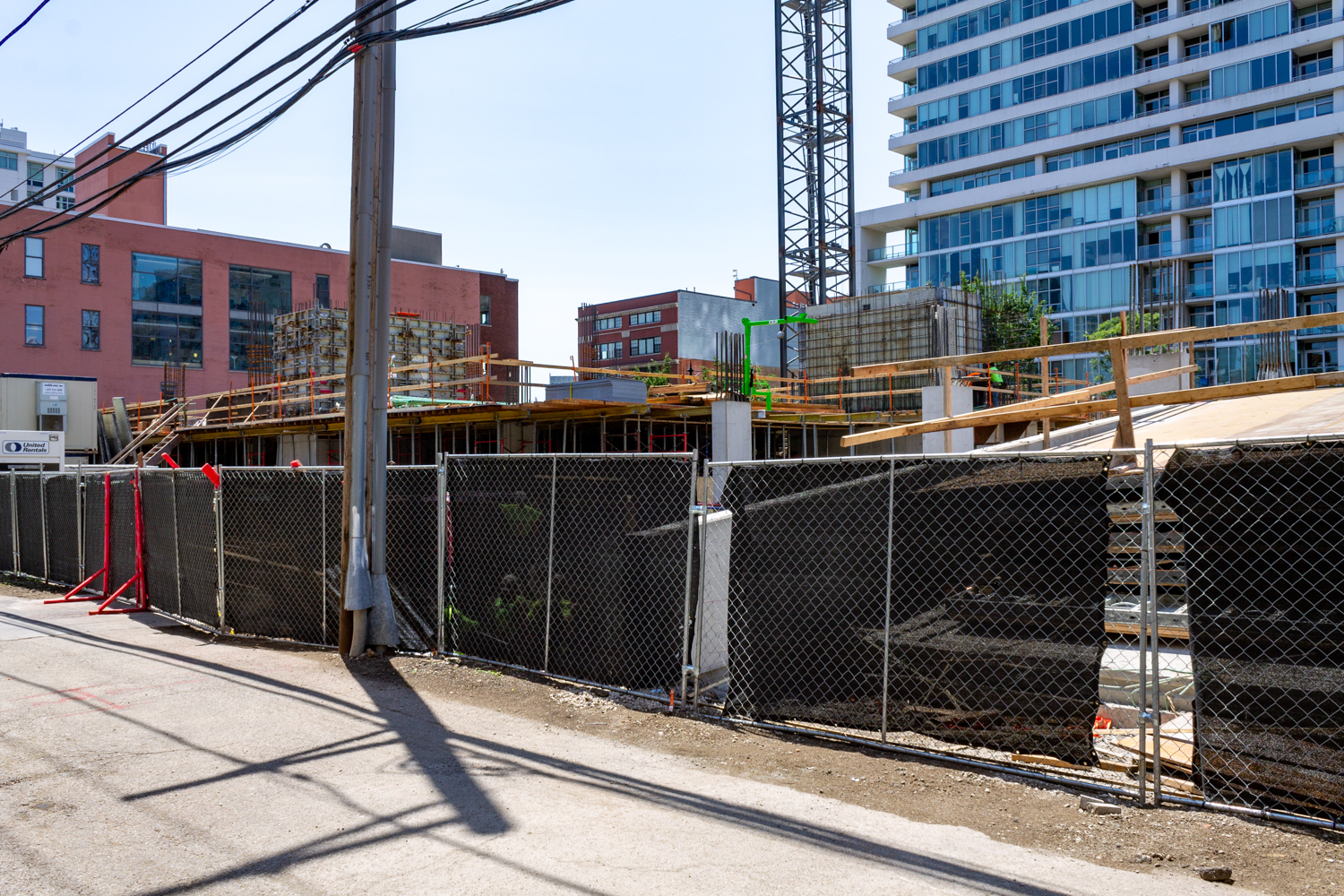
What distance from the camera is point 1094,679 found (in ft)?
18.8

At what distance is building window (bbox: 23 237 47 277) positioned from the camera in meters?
46.8

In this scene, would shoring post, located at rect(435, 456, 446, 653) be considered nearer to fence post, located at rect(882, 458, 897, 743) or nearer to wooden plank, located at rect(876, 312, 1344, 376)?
fence post, located at rect(882, 458, 897, 743)

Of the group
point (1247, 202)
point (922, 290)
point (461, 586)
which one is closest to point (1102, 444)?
point (461, 586)

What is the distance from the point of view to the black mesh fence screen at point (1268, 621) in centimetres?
504

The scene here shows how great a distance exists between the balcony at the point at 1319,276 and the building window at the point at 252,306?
60.9 m

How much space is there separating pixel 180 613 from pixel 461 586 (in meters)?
4.96

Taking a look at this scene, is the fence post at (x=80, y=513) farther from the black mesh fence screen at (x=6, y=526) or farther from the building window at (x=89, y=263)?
the building window at (x=89, y=263)

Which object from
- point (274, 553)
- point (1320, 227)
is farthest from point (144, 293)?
point (1320, 227)

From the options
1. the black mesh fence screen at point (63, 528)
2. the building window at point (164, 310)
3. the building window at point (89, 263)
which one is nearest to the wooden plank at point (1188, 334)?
the black mesh fence screen at point (63, 528)


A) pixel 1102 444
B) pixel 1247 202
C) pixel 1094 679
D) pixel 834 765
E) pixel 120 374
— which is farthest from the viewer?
pixel 1247 202

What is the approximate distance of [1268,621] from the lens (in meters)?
5.23

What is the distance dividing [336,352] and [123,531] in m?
19.1

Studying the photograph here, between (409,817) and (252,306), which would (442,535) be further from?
(252,306)

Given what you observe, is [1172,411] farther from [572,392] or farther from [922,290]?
[922,290]
